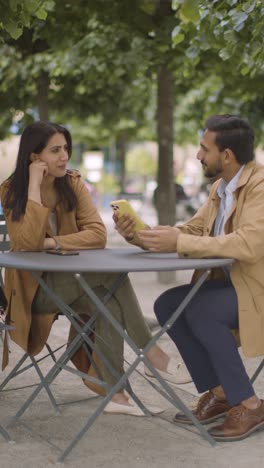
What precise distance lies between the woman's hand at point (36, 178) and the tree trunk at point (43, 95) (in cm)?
665

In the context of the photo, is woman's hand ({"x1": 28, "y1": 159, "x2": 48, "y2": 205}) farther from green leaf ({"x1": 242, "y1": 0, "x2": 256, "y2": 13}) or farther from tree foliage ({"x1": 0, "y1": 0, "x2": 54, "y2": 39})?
green leaf ({"x1": 242, "y1": 0, "x2": 256, "y2": 13})

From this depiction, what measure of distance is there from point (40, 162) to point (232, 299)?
1.21 m

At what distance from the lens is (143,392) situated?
5.44 meters

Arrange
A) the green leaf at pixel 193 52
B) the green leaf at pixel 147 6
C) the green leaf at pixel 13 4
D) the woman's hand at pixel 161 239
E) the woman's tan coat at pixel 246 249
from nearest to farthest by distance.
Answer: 1. the woman's tan coat at pixel 246 249
2. the woman's hand at pixel 161 239
3. the green leaf at pixel 13 4
4. the green leaf at pixel 193 52
5. the green leaf at pixel 147 6

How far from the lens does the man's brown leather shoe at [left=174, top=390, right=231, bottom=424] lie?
4762mm

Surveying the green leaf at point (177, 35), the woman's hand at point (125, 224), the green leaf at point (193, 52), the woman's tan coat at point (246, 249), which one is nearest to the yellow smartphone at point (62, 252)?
the woman's hand at point (125, 224)

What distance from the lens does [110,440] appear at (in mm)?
4488

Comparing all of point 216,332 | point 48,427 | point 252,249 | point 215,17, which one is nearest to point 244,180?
point 252,249

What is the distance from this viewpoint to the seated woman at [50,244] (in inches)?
187

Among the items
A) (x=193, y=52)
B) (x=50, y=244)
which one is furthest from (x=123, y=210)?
(x=193, y=52)

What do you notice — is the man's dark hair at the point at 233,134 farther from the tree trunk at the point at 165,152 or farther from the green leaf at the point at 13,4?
the tree trunk at the point at 165,152

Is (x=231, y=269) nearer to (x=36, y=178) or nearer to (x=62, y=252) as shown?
(x=62, y=252)

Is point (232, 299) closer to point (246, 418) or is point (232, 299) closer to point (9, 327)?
point (246, 418)

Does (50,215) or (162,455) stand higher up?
(50,215)
